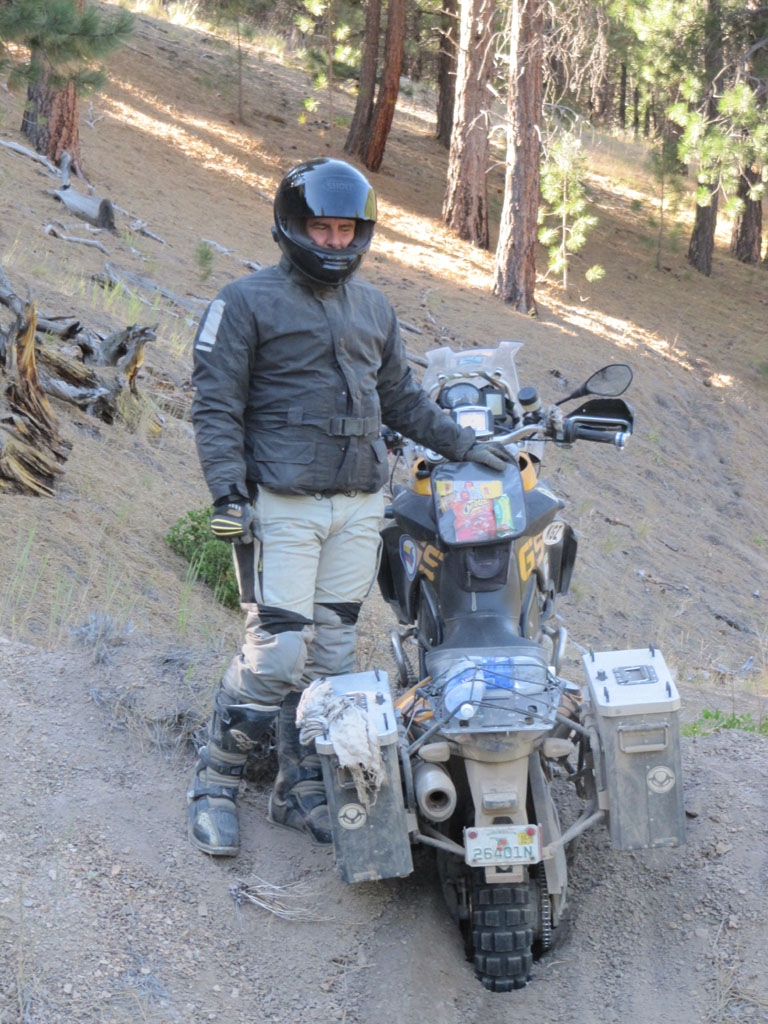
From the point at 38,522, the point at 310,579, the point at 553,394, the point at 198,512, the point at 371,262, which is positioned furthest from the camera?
the point at 371,262

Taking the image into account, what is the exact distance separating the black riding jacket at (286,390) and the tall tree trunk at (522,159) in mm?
12735

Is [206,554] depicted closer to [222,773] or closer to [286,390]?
[222,773]

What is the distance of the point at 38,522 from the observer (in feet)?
22.4

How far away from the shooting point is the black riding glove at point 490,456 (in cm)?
390

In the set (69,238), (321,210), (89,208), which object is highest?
(321,210)

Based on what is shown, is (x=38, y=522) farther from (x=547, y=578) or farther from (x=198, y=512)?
(x=547, y=578)

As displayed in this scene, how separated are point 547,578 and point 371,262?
13288 millimetres

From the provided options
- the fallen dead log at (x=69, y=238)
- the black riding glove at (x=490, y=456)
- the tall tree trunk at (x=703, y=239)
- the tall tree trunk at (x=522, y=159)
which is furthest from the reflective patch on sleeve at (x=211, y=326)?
the tall tree trunk at (x=703, y=239)

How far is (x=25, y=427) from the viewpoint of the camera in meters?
7.19

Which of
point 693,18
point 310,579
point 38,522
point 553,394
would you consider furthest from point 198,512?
point 693,18

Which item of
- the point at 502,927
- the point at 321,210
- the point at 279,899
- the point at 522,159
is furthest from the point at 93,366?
the point at 522,159

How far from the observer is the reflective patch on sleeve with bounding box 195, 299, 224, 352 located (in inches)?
149

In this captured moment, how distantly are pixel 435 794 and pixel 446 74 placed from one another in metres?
24.5

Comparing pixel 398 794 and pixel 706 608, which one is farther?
pixel 706 608
